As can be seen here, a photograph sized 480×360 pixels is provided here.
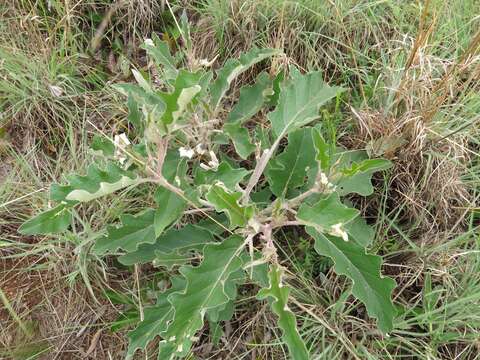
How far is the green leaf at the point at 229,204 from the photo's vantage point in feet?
4.45

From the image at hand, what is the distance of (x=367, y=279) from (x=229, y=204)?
0.46m

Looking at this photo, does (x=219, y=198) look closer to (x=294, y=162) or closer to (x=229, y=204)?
(x=229, y=204)

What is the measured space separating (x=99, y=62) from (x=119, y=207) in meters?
0.75

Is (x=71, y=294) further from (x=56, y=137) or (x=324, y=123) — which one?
Result: (x=324, y=123)

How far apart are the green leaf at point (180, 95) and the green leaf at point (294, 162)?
42 centimetres

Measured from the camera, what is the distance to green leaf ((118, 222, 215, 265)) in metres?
1.73

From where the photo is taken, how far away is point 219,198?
4.49 ft

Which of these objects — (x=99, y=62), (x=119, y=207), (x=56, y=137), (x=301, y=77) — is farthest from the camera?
(x=99, y=62)

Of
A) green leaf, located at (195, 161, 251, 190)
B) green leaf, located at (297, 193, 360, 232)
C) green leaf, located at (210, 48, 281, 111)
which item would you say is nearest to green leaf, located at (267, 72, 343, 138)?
green leaf, located at (210, 48, 281, 111)

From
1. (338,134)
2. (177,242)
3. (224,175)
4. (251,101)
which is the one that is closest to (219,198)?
(224,175)

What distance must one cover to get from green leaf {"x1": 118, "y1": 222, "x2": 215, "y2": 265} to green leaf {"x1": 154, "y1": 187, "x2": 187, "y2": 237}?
0.60ft

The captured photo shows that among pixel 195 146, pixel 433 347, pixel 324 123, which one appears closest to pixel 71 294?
pixel 195 146

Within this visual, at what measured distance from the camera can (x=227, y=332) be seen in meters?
1.88

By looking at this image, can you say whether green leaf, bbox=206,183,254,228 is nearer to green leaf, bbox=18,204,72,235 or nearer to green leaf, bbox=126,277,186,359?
green leaf, bbox=126,277,186,359
